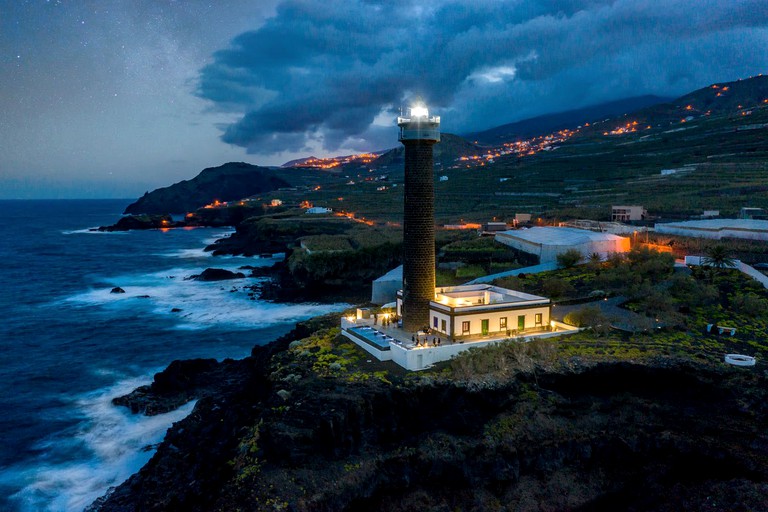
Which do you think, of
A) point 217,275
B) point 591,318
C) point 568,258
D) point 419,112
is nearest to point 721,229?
point 568,258

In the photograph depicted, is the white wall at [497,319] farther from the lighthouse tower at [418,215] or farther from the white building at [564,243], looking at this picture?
the white building at [564,243]

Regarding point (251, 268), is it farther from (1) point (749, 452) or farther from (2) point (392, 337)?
(1) point (749, 452)

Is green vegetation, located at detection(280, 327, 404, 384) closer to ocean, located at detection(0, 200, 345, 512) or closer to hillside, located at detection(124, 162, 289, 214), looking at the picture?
ocean, located at detection(0, 200, 345, 512)

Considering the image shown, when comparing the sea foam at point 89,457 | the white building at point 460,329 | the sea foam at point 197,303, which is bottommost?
the sea foam at point 89,457

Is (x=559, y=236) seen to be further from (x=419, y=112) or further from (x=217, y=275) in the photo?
(x=217, y=275)

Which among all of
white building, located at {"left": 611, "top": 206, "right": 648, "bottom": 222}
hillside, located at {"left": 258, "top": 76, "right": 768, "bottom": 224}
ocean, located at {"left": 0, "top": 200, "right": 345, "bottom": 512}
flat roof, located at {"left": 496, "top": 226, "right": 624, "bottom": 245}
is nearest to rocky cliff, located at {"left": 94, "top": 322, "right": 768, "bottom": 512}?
ocean, located at {"left": 0, "top": 200, "right": 345, "bottom": 512}

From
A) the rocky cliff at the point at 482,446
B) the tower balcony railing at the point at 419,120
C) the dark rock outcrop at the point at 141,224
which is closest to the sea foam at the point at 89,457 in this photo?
the rocky cliff at the point at 482,446

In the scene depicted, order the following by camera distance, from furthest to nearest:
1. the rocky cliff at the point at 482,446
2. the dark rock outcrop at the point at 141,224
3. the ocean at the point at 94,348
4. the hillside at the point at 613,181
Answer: the dark rock outcrop at the point at 141,224
the hillside at the point at 613,181
the ocean at the point at 94,348
the rocky cliff at the point at 482,446
